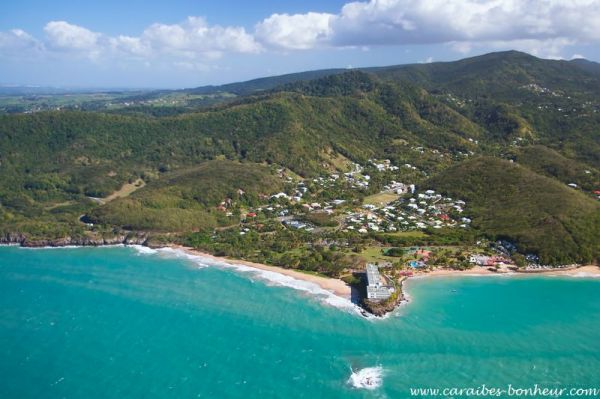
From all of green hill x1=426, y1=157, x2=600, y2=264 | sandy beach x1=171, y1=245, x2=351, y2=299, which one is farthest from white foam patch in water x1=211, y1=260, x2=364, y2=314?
green hill x1=426, y1=157, x2=600, y2=264

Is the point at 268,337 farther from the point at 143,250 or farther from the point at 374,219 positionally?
the point at 374,219

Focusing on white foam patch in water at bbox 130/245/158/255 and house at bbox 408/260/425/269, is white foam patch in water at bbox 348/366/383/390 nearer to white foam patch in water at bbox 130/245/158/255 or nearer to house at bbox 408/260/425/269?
house at bbox 408/260/425/269

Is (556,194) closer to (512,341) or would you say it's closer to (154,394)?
(512,341)

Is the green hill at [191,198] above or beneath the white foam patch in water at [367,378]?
above

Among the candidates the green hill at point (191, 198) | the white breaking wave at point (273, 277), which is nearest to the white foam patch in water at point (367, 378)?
the white breaking wave at point (273, 277)

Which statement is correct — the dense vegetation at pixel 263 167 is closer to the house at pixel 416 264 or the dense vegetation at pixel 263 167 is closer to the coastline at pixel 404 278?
the coastline at pixel 404 278
